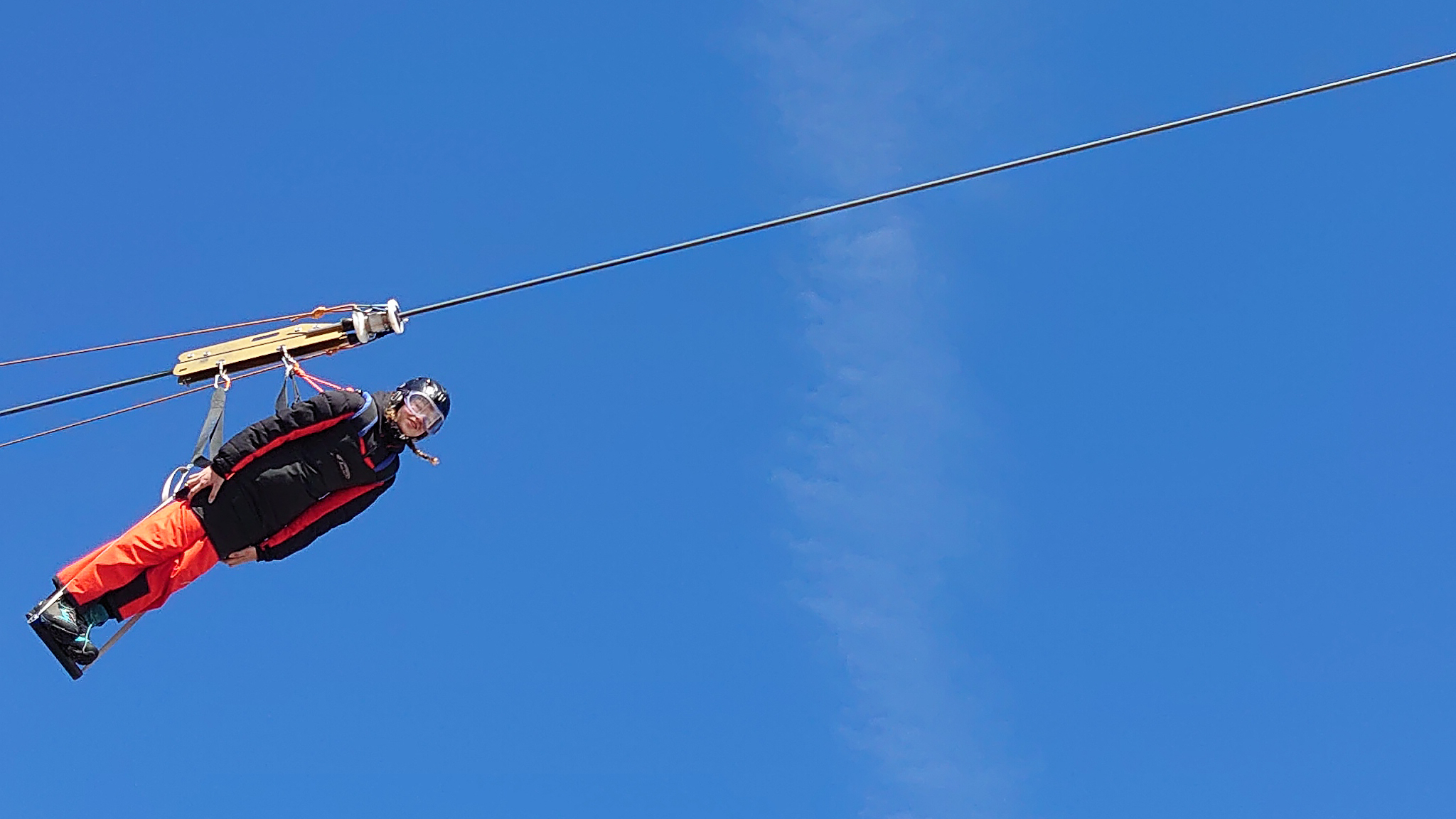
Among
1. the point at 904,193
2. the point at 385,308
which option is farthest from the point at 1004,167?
the point at 385,308

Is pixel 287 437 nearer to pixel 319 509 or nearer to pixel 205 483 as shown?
pixel 205 483

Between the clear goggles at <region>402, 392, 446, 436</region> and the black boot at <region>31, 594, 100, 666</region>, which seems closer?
the black boot at <region>31, 594, 100, 666</region>

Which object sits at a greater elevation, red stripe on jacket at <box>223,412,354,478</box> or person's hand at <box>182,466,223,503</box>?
red stripe on jacket at <box>223,412,354,478</box>

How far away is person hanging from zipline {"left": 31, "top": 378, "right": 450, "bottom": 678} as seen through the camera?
Result: 10109 millimetres

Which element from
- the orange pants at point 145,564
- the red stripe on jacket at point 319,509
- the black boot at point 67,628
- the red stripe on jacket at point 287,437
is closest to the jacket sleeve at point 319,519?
the red stripe on jacket at point 319,509

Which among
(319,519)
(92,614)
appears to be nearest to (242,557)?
(319,519)

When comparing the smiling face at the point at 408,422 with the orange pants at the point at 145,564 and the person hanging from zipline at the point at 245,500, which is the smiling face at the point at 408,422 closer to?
the person hanging from zipline at the point at 245,500

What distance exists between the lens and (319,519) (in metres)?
10.8

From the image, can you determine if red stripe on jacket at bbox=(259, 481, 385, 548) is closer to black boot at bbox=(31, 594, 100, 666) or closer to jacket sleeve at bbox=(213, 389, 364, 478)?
jacket sleeve at bbox=(213, 389, 364, 478)

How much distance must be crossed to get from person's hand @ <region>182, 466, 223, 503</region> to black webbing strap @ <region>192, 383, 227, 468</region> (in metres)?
0.06

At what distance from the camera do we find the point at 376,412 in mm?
10477

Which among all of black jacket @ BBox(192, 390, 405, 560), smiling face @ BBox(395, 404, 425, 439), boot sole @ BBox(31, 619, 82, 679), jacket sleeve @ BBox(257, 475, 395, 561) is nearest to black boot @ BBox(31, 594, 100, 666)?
boot sole @ BBox(31, 619, 82, 679)

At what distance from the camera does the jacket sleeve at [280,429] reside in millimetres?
10062

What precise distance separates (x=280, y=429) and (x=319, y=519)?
875 millimetres
